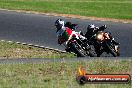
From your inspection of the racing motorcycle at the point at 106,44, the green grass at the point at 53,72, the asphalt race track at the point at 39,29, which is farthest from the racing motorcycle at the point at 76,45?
the asphalt race track at the point at 39,29

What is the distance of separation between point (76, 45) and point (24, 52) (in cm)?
309

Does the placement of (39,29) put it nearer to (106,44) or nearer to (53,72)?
(106,44)

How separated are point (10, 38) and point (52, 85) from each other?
42.9 feet

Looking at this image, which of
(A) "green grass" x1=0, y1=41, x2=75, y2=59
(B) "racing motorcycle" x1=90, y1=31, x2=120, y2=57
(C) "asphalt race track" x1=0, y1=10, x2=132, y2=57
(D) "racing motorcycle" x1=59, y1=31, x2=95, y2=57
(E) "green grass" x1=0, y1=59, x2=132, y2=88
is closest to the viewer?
(E) "green grass" x1=0, y1=59, x2=132, y2=88

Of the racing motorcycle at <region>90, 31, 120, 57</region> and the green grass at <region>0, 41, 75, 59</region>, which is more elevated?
the racing motorcycle at <region>90, 31, 120, 57</region>

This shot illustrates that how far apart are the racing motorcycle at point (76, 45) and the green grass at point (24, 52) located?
40.7 inches

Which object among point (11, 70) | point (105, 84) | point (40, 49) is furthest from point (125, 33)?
point (105, 84)

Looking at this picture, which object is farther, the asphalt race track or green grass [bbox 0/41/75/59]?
the asphalt race track

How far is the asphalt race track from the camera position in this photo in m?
24.1

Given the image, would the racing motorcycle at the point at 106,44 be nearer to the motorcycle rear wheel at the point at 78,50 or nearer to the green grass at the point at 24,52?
the motorcycle rear wheel at the point at 78,50

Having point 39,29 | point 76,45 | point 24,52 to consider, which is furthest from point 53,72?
point 39,29

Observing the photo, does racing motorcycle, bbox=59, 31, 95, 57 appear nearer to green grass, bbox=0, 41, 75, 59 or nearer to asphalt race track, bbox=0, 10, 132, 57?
green grass, bbox=0, 41, 75, 59

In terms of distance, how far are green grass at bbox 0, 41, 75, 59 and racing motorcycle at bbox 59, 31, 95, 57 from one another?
103cm

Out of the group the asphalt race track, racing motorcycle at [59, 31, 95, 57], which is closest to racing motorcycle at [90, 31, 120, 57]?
racing motorcycle at [59, 31, 95, 57]
